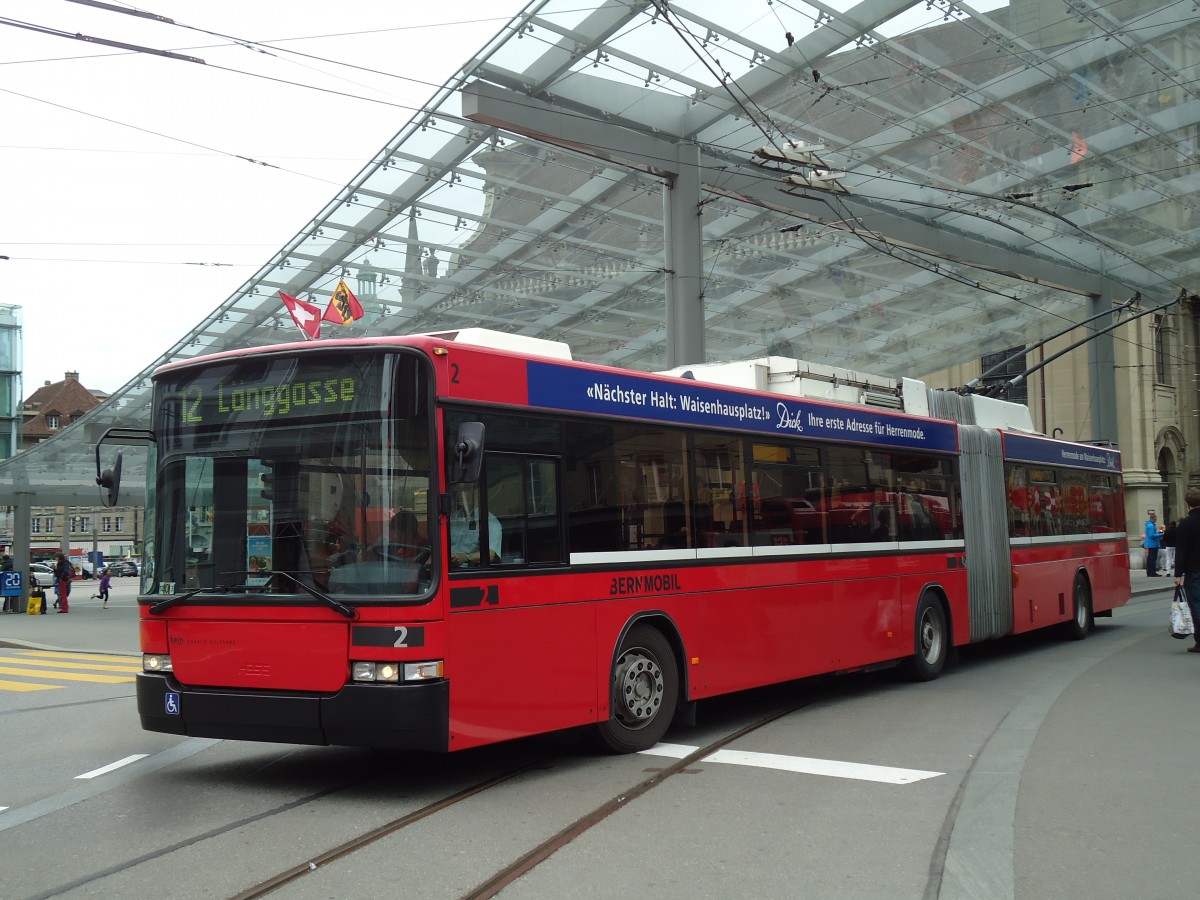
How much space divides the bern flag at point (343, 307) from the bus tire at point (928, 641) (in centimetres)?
1357

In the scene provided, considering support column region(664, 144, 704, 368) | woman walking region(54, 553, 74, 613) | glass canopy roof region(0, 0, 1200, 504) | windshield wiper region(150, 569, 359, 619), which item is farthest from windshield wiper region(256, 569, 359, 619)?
woman walking region(54, 553, 74, 613)

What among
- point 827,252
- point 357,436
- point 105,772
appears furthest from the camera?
point 827,252

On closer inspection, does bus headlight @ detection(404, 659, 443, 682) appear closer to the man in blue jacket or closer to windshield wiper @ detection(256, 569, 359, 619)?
windshield wiper @ detection(256, 569, 359, 619)

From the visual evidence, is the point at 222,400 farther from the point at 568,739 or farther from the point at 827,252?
the point at 827,252

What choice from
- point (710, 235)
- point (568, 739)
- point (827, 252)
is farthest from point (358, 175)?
point (568, 739)

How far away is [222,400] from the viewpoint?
7520mm

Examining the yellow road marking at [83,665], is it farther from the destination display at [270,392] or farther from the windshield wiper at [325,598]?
the windshield wiper at [325,598]

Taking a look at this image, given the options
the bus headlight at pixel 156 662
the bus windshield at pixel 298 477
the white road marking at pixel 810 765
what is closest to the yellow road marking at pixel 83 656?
the bus headlight at pixel 156 662

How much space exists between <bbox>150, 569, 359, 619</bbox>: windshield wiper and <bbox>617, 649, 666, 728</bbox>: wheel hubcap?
7.28ft

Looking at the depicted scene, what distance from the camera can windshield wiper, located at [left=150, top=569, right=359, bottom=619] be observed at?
269 inches

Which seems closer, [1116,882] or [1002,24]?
[1116,882]

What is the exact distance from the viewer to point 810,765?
7867mm

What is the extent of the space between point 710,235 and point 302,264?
7667mm

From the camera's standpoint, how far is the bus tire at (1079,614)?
16891mm
